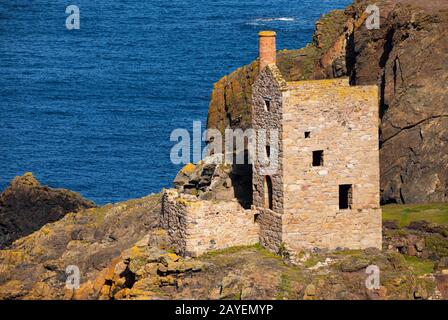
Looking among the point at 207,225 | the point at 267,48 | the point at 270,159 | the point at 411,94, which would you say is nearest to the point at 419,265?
the point at 270,159

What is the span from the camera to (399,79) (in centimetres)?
12006

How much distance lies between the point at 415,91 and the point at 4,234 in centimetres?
3041

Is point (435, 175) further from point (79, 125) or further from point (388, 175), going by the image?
point (79, 125)

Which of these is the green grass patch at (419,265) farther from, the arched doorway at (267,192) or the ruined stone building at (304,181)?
the arched doorway at (267,192)

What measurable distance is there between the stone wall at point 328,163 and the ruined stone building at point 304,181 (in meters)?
0.05

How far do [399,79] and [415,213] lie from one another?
1167 centimetres

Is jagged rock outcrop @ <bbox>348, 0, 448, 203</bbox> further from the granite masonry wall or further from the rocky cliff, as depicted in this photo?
the granite masonry wall

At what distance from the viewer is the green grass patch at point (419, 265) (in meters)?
103

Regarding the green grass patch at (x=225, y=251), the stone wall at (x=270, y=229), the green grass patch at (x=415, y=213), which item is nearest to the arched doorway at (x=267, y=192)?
the stone wall at (x=270, y=229)

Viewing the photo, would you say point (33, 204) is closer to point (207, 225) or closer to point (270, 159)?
point (207, 225)
